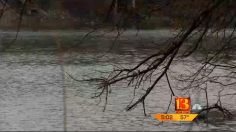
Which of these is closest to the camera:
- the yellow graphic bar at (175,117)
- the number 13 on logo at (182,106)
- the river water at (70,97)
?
the number 13 on logo at (182,106)

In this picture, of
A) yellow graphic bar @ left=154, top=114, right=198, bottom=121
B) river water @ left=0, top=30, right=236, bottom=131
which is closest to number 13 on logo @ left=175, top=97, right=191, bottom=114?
yellow graphic bar @ left=154, top=114, right=198, bottom=121

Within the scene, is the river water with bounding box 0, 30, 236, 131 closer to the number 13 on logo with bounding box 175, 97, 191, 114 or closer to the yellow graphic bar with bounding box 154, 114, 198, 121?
the yellow graphic bar with bounding box 154, 114, 198, 121

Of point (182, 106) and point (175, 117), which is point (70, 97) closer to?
point (175, 117)

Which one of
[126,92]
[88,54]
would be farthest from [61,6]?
[126,92]

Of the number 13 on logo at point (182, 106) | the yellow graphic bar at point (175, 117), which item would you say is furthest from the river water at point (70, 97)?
the number 13 on logo at point (182, 106)

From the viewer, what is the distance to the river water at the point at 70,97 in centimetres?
1031

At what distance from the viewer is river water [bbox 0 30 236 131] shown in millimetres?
10312

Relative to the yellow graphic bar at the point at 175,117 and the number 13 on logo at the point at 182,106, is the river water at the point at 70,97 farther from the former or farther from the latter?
the number 13 on logo at the point at 182,106

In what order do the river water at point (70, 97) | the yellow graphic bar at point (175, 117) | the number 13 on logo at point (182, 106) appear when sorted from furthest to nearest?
the river water at point (70, 97) → the yellow graphic bar at point (175, 117) → the number 13 on logo at point (182, 106)

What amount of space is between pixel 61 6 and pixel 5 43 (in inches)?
648

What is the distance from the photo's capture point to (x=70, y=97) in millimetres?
13148

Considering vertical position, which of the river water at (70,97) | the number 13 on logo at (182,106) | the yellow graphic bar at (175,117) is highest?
the number 13 on logo at (182,106)

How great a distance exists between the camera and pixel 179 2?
424 inches

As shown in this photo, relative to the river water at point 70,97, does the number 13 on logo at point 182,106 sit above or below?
above
